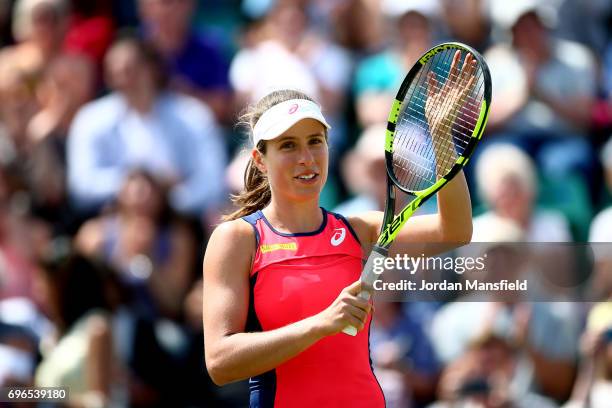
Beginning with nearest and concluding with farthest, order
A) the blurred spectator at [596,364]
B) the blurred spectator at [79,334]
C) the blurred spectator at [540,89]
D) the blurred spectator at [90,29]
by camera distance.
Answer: the blurred spectator at [596,364] < the blurred spectator at [79,334] < the blurred spectator at [540,89] < the blurred spectator at [90,29]

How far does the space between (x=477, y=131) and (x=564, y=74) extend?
4.04m

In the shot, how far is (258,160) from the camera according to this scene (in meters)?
3.83

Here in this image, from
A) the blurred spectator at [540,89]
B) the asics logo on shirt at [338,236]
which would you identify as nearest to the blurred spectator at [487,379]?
the blurred spectator at [540,89]

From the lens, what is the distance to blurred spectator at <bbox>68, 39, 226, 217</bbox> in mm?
7484

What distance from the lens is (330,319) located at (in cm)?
329

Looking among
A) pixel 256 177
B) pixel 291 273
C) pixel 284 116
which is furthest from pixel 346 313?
pixel 256 177

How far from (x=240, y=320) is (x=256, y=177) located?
0.61 m

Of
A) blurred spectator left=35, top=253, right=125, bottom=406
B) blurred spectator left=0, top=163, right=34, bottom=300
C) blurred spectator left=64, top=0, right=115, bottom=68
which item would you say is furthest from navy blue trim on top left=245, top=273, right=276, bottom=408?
blurred spectator left=64, top=0, right=115, bottom=68

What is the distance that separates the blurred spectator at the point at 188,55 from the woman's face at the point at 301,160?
4178mm

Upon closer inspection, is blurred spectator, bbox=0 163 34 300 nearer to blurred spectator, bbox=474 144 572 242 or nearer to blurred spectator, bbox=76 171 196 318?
blurred spectator, bbox=76 171 196 318

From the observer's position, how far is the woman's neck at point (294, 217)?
12.1 feet

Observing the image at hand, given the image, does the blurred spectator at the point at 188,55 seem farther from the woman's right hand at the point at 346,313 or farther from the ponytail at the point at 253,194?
the woman's right hand at the point at 346,313

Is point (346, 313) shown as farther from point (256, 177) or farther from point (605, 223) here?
point (605, 223)

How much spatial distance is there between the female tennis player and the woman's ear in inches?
2.9
